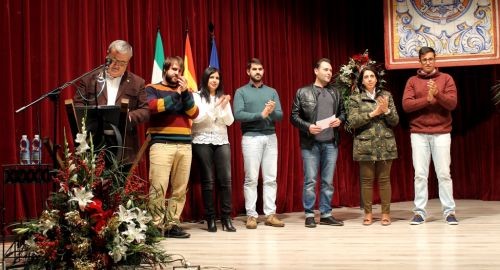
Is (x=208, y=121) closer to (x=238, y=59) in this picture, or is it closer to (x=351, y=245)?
(x=238, y=59)

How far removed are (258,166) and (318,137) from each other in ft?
1.87

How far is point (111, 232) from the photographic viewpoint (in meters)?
3.49

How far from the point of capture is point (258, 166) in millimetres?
5844

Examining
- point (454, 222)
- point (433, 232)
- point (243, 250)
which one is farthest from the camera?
point (454, 222)

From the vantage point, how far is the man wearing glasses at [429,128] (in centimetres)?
566

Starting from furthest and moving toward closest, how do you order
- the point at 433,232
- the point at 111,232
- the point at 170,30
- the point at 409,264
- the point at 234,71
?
the point at 234,71 → the point at 170,30 → the point at 433,232 → the point at 409,264 → the point at 111,232

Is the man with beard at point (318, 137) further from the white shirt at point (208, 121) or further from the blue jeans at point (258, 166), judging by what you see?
the white shirt at point (208, 121)

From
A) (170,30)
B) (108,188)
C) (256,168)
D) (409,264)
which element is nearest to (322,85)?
(256,168)

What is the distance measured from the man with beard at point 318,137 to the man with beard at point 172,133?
1038mm

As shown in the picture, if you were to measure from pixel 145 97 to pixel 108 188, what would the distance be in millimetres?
1362

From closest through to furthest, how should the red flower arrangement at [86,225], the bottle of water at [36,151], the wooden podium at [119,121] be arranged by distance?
the red flower arrangement at [86,225]
the wooden podium at [119,121]
the bottle of water at [36,151]

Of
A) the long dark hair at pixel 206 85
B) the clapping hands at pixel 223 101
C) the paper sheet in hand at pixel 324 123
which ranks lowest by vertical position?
the paper sheet in hand at pixel 324 123

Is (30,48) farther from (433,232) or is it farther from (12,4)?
(433,232)

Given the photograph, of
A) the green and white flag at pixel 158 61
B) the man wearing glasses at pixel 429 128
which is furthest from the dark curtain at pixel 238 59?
the man wearing glasses at pixel 429 128
